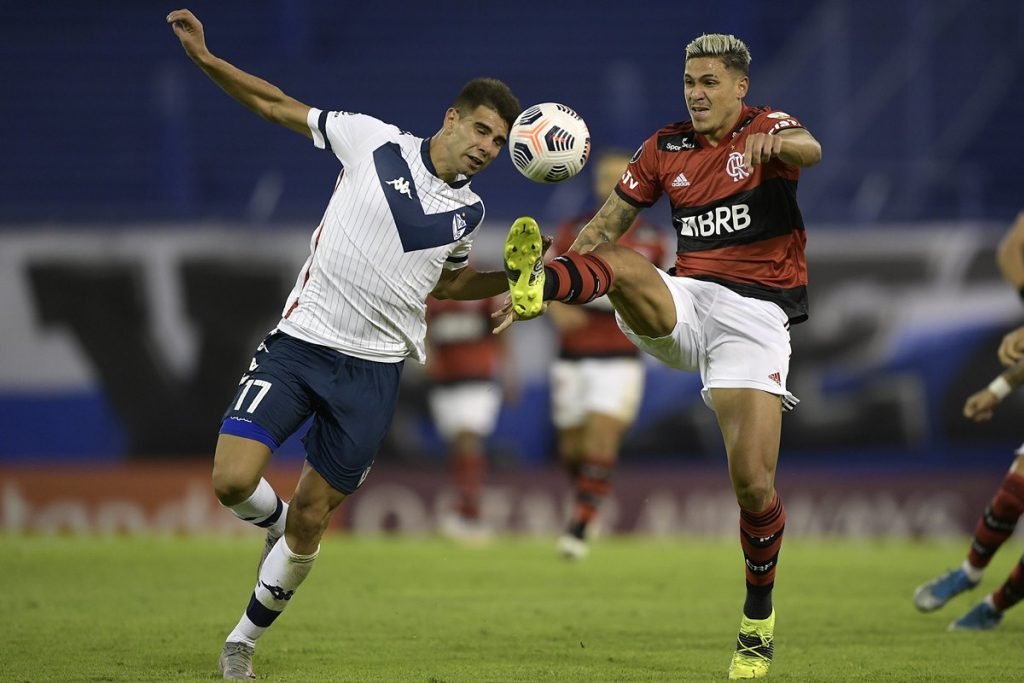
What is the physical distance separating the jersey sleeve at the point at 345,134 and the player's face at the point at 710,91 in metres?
1.32

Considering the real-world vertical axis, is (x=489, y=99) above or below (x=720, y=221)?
above

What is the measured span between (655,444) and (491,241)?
2501 mm

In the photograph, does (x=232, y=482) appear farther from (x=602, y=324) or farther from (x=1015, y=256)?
(x=602, y=324)

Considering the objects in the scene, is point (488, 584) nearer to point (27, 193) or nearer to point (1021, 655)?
point (1021, 655)

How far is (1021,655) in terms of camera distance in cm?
696

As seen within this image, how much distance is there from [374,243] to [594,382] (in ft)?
19.0

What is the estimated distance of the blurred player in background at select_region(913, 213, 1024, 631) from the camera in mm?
7770

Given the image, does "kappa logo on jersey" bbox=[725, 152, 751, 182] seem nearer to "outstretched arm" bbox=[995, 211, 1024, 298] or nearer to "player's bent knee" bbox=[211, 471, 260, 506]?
"outstretched arm" bbox=[995, 211, 1024, 298]

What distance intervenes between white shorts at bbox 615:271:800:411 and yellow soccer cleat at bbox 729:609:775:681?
0.94 meters

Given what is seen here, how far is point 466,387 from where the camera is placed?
46.0 feet

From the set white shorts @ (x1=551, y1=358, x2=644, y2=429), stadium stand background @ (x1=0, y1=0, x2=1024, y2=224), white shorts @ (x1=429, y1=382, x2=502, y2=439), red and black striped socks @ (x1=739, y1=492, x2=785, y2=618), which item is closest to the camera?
red and black striped socks @ (x1=739, y1=492, x2=785, y2=618)

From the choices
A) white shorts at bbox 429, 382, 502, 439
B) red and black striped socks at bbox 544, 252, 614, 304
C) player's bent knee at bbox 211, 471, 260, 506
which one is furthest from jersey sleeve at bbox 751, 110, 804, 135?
white shorts at bbox 429, 382, 502, 439

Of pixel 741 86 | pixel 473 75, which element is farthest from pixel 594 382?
pixel 473 75

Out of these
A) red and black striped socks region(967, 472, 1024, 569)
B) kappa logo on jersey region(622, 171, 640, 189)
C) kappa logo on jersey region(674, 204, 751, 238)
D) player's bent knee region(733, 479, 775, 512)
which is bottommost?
red and black striped socks region(967, 472, 1024, 569)
